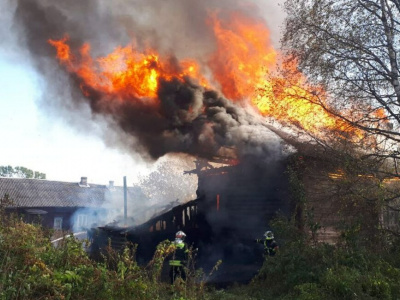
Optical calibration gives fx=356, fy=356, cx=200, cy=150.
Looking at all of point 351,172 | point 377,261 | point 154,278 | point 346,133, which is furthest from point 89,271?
point 346,133

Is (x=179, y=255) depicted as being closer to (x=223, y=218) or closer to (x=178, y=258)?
(x=178, y=258)

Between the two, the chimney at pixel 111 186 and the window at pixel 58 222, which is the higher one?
the chimney at pixel 111 186

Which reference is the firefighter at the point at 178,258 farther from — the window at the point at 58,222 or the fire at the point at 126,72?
the window at the point at 58,222

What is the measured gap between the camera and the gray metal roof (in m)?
30.9

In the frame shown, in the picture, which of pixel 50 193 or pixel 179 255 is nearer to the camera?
pixel 179 255

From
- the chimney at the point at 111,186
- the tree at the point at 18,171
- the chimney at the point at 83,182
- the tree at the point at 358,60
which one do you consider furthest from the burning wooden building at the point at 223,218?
the tree at the point at 18,171

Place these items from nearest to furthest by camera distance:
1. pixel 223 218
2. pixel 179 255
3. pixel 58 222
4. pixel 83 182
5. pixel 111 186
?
pixel 179 255
pixel 223 218
pixel 58 222
pixel 83 182
pixel 111 186

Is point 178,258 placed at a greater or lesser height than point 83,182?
lesser

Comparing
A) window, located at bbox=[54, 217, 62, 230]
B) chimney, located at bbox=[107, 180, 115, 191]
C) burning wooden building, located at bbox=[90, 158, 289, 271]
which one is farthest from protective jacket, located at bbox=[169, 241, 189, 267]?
chimney, located at bbox=[107, 180, 115, 191]

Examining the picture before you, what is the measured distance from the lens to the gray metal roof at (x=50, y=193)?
3092 centimetres

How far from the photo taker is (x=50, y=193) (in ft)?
109

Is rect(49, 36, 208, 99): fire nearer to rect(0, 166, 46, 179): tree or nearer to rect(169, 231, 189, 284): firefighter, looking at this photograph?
rect(169, 231, 189, 284): firefighter

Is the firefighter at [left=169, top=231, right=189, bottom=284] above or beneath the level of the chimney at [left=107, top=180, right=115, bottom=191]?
beneath

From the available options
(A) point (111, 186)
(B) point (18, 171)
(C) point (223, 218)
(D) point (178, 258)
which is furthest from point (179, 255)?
(B) point (18, 171)
